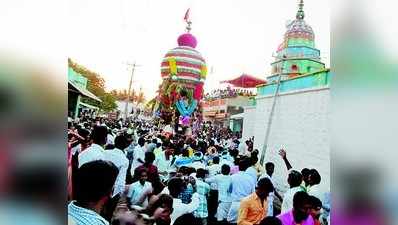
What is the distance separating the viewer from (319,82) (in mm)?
2941

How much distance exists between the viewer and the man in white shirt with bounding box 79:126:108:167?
1.97 m

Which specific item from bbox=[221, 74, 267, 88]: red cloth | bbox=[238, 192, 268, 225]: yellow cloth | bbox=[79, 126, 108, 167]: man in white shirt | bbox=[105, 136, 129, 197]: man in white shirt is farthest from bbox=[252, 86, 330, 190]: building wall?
bbox=[79, 126, 108, 167]: man in white shirt

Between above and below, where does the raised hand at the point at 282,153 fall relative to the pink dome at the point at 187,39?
below

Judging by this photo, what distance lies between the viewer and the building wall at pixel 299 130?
256cm

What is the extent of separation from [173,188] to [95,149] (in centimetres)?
45

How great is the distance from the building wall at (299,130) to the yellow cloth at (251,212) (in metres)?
0.45

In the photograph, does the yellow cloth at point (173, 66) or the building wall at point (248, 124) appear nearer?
the yellow cloth at point (173, 66)

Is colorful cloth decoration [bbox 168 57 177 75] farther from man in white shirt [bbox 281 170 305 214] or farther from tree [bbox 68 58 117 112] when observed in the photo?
man in white shirt [bbox 281 170 305 214]

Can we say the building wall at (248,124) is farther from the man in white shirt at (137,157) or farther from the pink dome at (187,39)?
the man in white shirt at (137,157)

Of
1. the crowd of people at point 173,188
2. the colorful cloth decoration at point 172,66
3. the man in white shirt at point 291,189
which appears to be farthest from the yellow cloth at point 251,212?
the colorful cloth decoration at point 172,66

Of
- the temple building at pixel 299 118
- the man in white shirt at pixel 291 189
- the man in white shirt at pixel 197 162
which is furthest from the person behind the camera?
the man in white shirt at pixel 197 162

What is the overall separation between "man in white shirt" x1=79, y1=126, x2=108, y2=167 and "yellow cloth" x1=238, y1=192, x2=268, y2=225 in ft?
2.46
